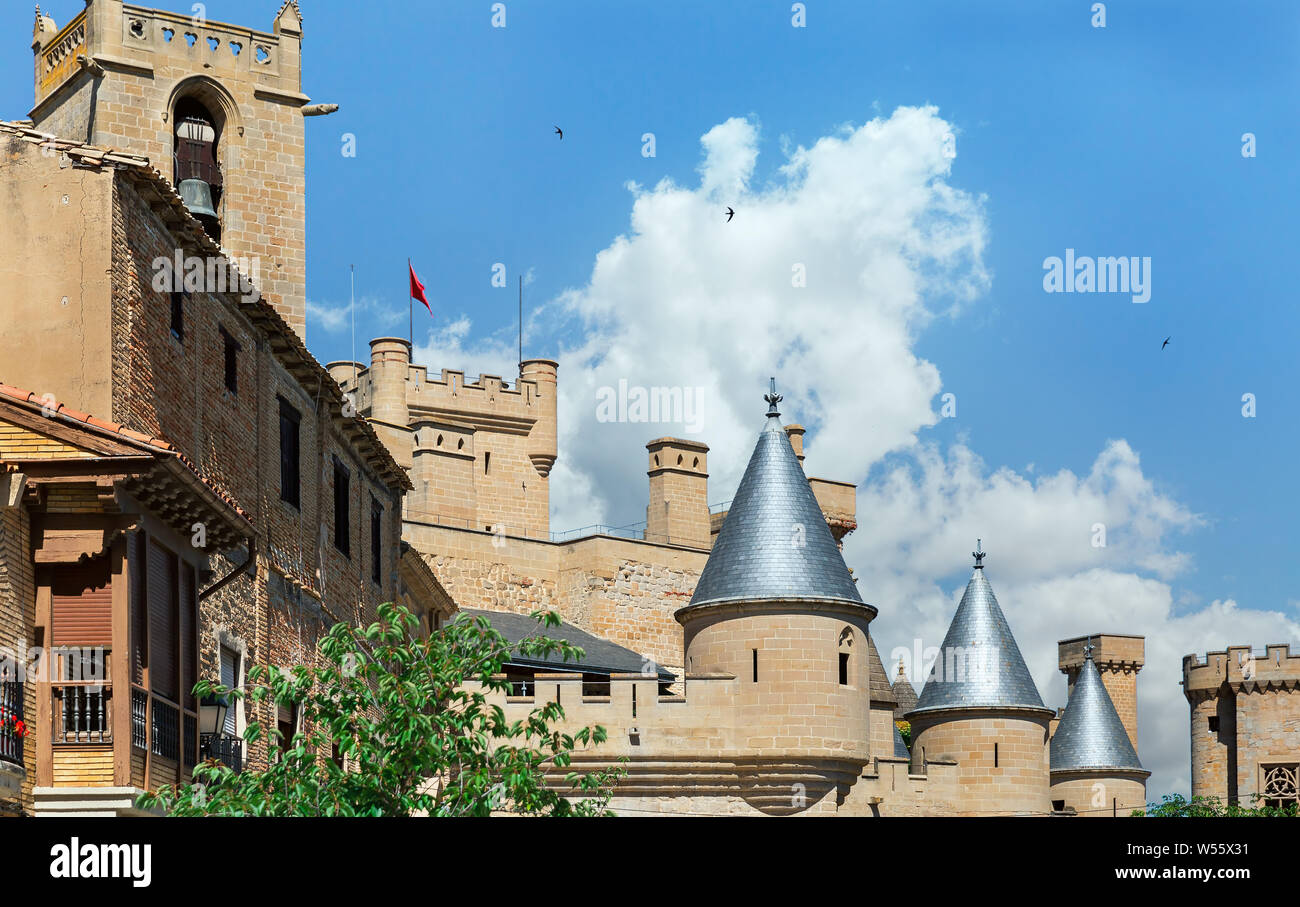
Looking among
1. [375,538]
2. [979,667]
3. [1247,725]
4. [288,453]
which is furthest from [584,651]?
[1247,725]

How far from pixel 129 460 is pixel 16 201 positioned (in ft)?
14.0

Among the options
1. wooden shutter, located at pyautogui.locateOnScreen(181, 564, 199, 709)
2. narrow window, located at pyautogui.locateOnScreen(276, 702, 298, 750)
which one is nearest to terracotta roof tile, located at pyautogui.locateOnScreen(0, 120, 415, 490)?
wooden shutter, located at pyautogui.locateOnScreen(181, 564, 199, 709)

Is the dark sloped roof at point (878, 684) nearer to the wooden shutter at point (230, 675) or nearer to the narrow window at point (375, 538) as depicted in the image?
the narrow window at point (375, 538)

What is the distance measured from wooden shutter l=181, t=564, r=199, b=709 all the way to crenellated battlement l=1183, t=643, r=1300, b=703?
50.2 meters

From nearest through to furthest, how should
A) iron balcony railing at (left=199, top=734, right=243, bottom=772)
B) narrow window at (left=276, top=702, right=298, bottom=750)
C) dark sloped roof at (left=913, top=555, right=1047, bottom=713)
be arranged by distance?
iron balcony railing at (left=199, top=734, right=243, bottom=772)
narrow window at (left=276, top=702, right=298, bottom=750)
dark sloped roof at (left=913, top=555, right=1047, bottom=713)

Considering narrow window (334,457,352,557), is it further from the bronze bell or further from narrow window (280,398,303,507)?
the bronze bell

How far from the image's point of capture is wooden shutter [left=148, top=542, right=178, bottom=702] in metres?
17.0

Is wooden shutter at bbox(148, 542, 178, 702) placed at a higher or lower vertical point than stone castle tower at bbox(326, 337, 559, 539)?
lower

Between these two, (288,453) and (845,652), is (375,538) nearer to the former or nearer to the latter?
(288,453)

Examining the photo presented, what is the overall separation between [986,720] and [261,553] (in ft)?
65.9

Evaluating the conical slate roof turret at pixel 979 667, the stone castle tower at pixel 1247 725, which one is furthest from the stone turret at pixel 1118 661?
the conical slate roof turret at pixel 979 667

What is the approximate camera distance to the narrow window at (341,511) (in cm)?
2798
